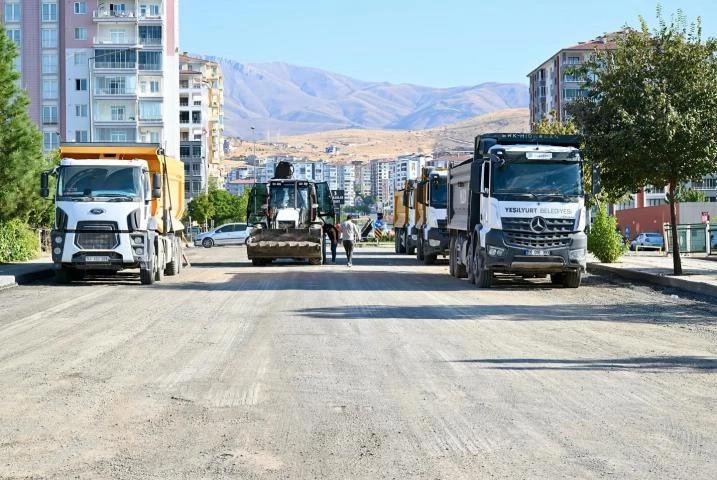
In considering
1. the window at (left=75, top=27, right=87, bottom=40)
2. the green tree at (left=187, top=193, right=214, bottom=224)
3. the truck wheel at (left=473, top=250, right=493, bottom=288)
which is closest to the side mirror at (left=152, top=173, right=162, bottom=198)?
the truck wheel at (left=473, top=250, right=493, bottom=288)

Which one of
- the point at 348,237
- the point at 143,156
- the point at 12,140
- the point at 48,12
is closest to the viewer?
the point at 143,156

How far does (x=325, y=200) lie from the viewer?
140 feet

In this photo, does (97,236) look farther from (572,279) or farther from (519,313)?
(519,313)

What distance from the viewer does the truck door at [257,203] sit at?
38750mm

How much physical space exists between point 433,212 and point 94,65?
223ft

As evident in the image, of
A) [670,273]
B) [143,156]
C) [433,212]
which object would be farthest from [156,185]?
[670,273]

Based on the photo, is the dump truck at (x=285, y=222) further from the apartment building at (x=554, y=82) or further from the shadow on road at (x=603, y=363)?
the apartment building at (x=554, y=82)

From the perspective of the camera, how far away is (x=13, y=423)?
877 centimetres

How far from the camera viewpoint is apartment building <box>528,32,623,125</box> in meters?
161

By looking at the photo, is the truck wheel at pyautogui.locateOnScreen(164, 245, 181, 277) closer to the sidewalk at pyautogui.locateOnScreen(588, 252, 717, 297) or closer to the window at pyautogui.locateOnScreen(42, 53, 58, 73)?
the sidewalk at pyautogui.locateOnScreen(588, 252, 717, 297)

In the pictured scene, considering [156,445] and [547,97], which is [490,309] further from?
[547,97]

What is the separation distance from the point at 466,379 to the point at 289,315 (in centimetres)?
761

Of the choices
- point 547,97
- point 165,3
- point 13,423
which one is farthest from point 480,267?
point 547,97

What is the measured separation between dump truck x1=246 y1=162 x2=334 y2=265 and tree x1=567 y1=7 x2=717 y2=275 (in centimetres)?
1199
